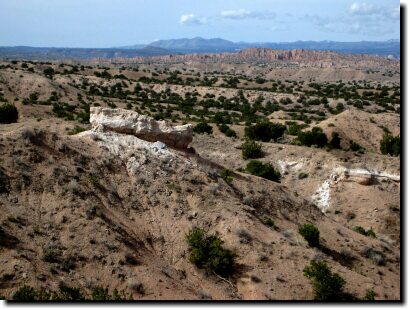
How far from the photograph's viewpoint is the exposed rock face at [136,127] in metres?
20.7

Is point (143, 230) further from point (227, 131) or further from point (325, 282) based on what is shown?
point (227, 131)

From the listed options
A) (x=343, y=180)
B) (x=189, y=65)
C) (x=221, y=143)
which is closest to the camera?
(x=343, y=180)

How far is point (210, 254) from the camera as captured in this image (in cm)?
1466

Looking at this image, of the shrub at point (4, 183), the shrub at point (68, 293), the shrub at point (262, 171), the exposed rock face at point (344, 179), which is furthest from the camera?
the exposed rock face at point (344, 179)

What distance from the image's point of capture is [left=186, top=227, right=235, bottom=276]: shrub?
1455cm

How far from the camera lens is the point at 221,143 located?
3584 centimetres

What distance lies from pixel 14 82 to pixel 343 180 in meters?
41.4

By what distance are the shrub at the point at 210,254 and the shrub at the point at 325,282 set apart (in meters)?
2.47

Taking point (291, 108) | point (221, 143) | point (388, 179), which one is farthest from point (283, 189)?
A: point (291, 108)

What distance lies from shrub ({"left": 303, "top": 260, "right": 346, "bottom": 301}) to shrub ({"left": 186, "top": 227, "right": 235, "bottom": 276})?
2472 millimetres

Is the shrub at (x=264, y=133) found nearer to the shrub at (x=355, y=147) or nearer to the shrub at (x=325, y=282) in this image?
the shrub at (x=355, y=147)

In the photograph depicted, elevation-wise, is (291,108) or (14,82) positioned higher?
(14,82)

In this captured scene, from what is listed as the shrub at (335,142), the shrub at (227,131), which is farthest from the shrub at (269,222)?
the shrub at (227,131)

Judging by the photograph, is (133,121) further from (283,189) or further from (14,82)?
(14,82)
